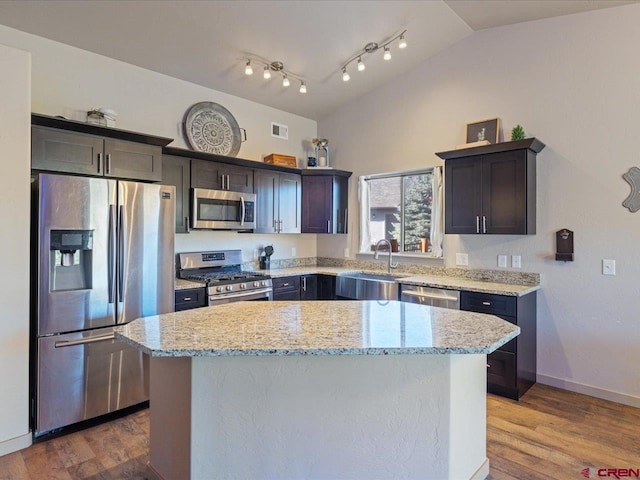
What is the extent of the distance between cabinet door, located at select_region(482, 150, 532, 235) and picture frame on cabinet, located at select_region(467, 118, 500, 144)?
30 centimetres

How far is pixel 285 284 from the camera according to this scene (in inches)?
170

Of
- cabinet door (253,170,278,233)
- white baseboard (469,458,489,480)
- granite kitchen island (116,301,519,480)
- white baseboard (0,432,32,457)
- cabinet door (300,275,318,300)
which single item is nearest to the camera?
granite kitchen island (116,301,519,480)

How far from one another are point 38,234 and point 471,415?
283 cm

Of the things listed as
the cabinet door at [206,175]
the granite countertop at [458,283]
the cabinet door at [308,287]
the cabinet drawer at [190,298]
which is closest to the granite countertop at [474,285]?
the granite countertop at [458,283]

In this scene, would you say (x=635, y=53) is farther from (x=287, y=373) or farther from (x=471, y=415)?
(x=287, y=373)

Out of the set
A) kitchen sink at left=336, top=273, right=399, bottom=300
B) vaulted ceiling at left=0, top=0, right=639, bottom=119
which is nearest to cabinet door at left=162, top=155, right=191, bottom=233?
vaulted ceiling at left=0, top=0, right=639, bottom=119

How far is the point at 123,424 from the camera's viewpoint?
2.77 m

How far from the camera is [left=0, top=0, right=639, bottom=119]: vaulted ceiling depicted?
9.71 ft

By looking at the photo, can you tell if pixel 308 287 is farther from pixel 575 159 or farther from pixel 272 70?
pixel 575 159

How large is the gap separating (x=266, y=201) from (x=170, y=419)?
2943mm

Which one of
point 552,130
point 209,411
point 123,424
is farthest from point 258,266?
point 552,130

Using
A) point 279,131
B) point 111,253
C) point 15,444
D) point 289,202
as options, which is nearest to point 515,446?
point 111,253

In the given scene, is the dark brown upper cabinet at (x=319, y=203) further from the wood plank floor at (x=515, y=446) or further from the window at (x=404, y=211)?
the wood plank floor at (x=515, y=446)

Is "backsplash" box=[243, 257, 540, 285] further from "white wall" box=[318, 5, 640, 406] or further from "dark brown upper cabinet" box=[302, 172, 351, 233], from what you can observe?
"dark brown upper cabinet" box=[302, 172, 351, 233]
